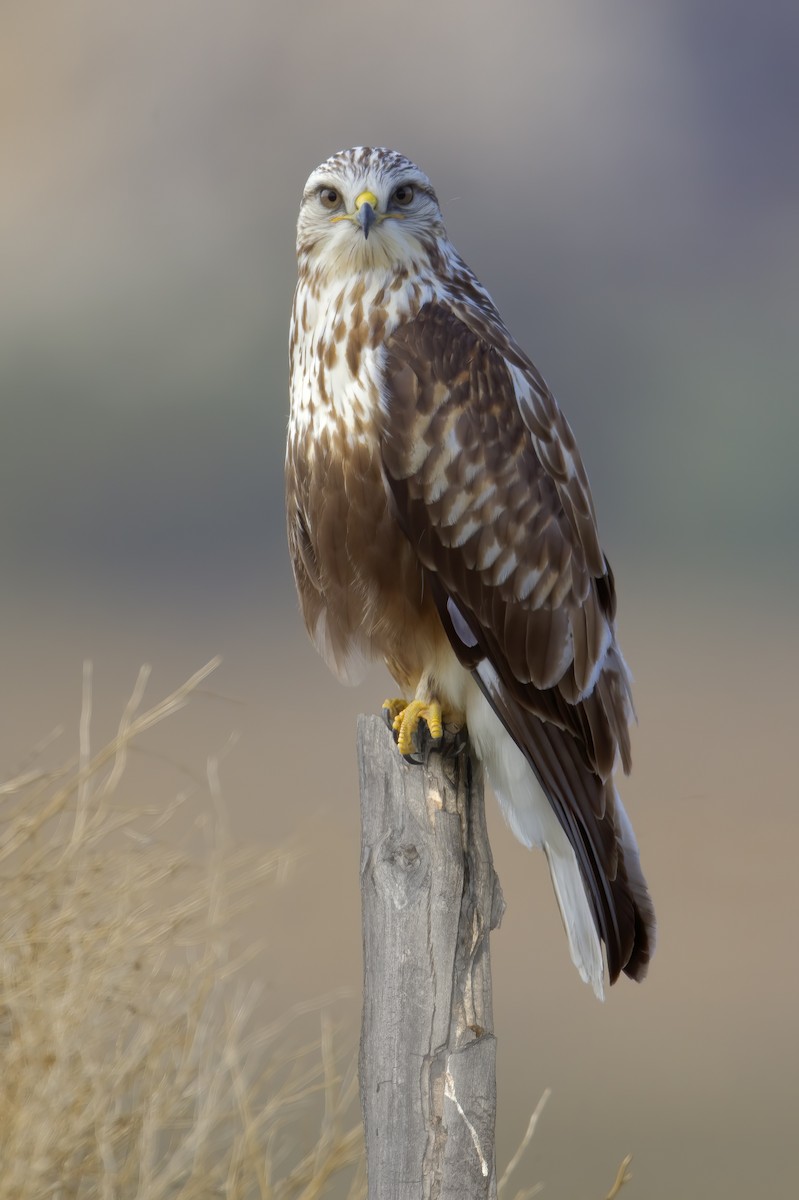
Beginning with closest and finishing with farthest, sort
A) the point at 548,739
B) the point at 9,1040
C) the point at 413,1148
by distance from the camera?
the point at 413,1148 < the point at 548,739 < the point at 9,1040

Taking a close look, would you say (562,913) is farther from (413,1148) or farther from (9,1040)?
(9,1040)

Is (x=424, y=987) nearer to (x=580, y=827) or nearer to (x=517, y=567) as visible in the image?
(x=580, y=827)

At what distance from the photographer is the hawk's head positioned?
8.45 feet

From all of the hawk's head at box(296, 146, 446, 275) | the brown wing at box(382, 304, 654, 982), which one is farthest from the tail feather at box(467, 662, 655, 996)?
the hawk's head at box(296, 146, 446, 275)

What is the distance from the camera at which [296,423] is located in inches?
101

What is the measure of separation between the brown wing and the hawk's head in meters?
0.18

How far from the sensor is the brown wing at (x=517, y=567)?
2426 mm

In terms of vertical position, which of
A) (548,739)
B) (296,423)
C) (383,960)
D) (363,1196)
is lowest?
(363,1196)

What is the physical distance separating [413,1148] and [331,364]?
147 centimetres

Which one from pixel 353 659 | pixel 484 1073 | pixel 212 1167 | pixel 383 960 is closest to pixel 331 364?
pixel 353 659

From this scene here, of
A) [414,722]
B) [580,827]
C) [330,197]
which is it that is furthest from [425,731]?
[330,197]

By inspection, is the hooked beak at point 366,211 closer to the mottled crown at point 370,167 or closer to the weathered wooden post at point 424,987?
the mottled crown at point 370,167

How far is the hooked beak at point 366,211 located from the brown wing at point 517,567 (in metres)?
0.21

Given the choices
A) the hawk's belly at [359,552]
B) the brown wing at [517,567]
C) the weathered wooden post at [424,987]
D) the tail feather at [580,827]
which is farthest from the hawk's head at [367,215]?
the weathered wooden post at [424,987]
